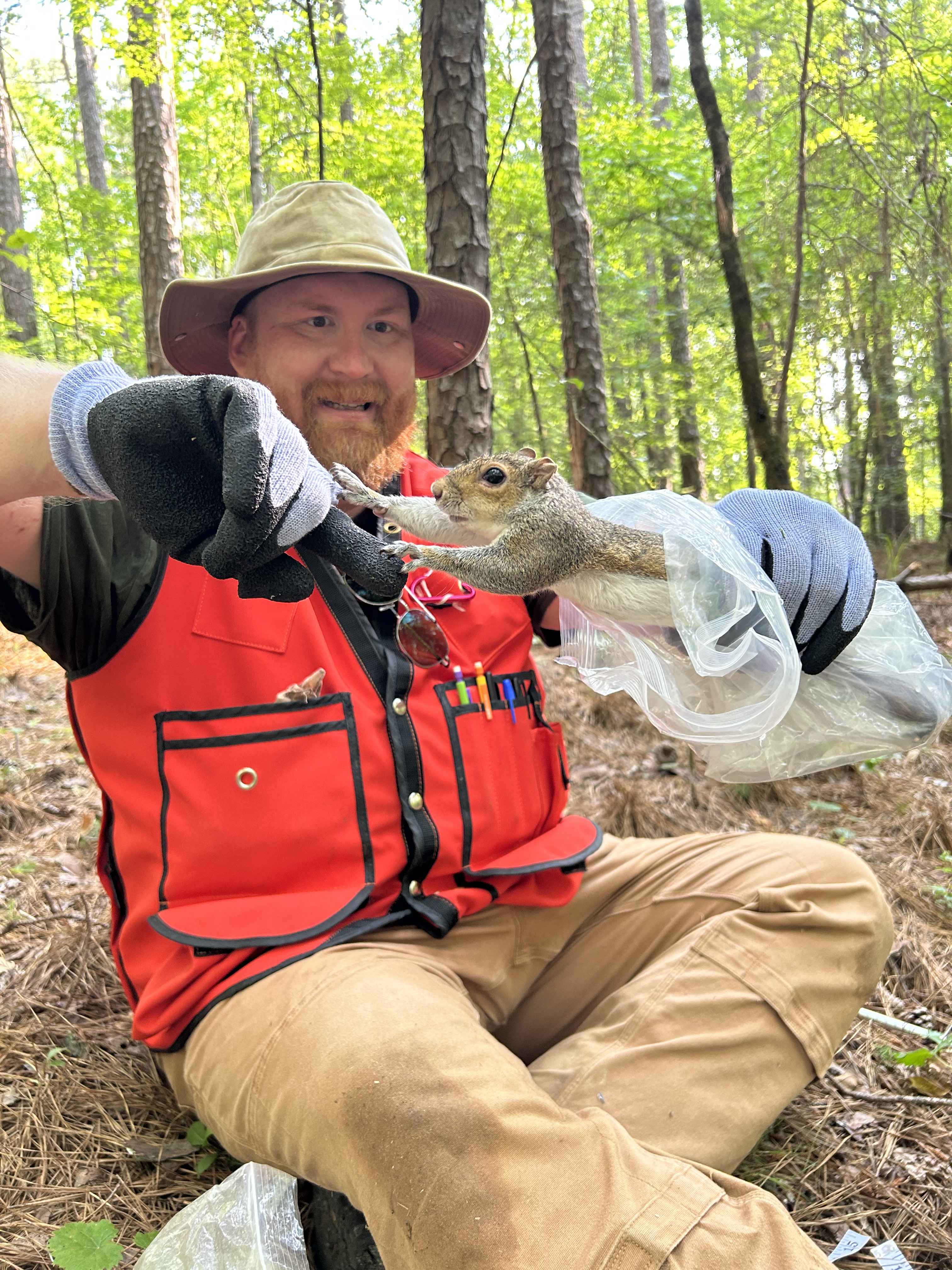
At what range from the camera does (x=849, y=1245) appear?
183cm

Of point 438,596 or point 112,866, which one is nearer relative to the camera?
point 112,866

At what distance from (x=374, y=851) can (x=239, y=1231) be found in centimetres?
83

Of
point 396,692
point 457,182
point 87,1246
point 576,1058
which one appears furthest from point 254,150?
point 87,1246

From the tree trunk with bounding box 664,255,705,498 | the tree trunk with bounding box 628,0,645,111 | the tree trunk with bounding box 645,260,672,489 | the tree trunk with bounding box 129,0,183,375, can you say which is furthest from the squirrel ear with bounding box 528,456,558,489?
the tree trunk with bounding box 628,0,645,111

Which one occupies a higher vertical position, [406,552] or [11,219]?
[11,219]

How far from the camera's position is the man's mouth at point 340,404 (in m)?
2.54

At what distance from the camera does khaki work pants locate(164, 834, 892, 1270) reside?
143cm

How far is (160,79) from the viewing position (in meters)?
8.20

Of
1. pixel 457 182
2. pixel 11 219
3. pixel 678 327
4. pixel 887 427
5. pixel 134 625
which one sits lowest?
pixel 134 625

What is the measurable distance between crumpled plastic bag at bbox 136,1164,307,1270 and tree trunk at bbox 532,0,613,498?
4707 mm

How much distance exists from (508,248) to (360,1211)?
10901mm

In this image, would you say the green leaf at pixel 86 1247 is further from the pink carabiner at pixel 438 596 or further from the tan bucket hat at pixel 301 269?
the tan bucket hat at pixel 301 269

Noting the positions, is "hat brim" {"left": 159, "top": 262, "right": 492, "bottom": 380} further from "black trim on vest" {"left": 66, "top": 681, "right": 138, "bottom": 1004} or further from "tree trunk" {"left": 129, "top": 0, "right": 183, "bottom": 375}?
"tree trunk" {"left": 129, "top": 0, "right": 183, "bottom": 375}

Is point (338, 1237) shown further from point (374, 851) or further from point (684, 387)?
point (684, 387)
